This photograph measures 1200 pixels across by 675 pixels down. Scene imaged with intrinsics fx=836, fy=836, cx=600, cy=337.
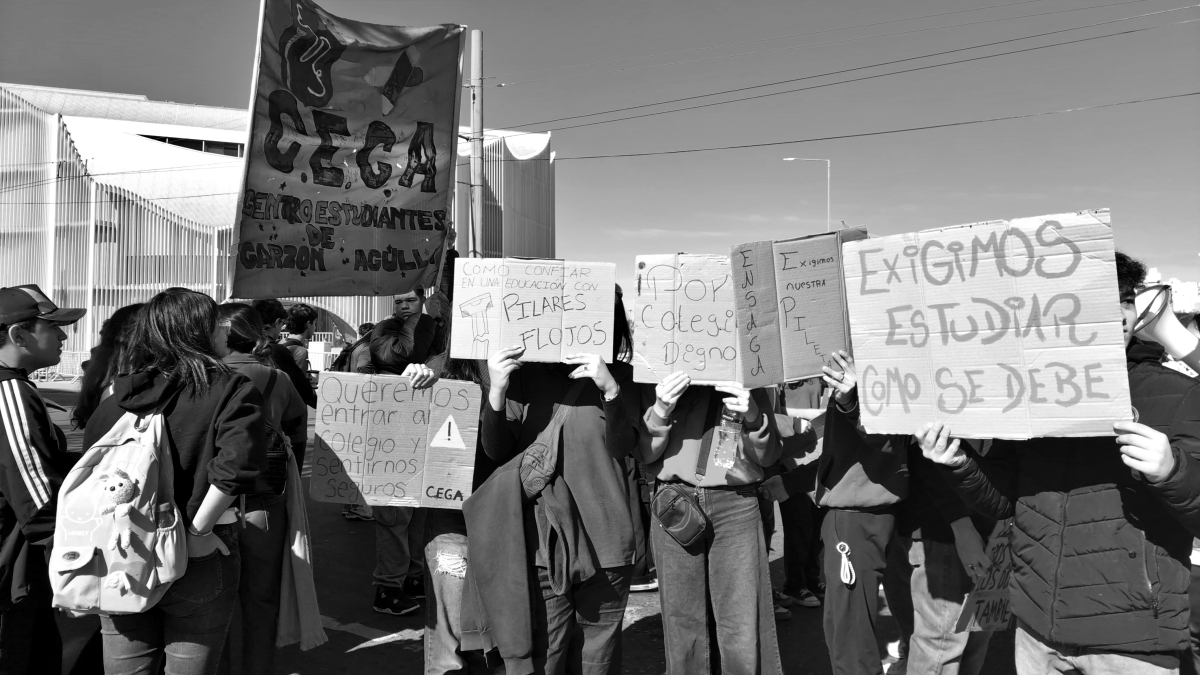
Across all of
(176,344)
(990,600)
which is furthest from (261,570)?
(990,600)

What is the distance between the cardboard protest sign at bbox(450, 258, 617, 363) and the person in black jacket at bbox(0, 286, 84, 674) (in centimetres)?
175

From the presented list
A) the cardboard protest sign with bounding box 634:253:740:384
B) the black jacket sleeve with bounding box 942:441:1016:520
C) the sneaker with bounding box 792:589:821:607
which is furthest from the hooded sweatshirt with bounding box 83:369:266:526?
the sneaker with bounding box 792:589:821:607

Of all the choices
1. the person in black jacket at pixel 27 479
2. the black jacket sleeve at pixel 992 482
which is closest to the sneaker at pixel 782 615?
the black jacket sleeve at pixel 992 482

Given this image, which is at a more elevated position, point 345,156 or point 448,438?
point 345,156

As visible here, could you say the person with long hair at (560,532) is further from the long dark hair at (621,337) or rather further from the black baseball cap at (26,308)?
the black baseball cap at (26,308)

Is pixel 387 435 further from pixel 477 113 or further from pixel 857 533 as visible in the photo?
pixel 477 113

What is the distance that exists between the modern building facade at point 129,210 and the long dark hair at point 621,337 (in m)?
22.1

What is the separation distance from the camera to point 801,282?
3445 millimetres

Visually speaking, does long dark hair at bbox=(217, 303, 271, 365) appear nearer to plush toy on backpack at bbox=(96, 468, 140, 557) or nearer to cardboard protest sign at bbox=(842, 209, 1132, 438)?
plush toy on backpack at bbox=(96, 468, 140, 557)

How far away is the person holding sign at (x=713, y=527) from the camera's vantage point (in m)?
3.58

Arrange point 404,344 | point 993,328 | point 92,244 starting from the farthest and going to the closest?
point 92,244, point 404,344, point 993,328

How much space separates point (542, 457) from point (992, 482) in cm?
178

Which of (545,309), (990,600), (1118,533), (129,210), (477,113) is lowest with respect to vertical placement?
(990,600)

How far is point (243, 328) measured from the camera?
4.32 meters
